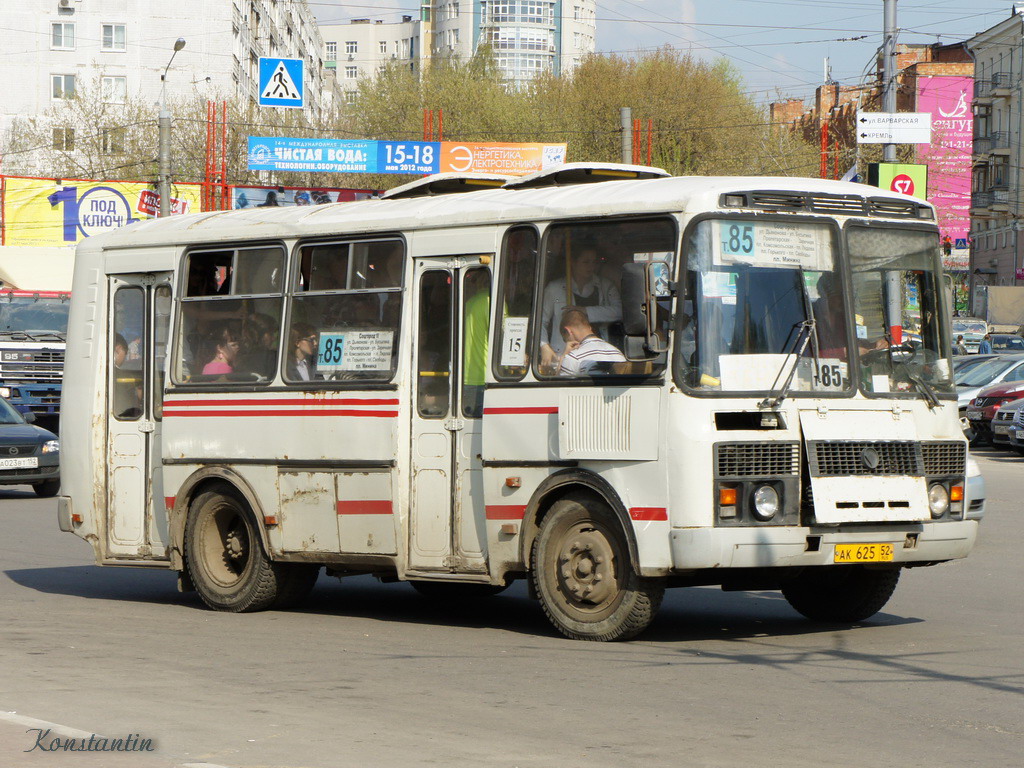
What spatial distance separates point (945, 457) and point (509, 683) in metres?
3.18

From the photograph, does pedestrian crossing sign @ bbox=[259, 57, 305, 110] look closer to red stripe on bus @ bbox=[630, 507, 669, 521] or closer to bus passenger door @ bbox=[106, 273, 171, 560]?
bus passenger door @ bbox=[106, 273, 171, 560]

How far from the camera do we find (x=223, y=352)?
38.6 feet

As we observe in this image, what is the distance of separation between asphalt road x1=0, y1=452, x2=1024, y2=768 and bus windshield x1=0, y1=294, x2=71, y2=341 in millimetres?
21047

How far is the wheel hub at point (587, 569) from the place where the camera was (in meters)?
9.42

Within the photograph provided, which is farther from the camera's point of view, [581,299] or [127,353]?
[127,353]

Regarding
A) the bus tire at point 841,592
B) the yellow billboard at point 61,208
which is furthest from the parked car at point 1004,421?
the yellow billboard at point 61,208

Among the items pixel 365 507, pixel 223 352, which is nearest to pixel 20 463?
pixel 223 352

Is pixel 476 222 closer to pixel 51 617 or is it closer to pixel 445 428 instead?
pixel 445 428

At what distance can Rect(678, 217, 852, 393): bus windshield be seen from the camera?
9.05 metres

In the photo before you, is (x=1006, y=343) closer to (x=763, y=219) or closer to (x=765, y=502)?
(x=763, y=219)

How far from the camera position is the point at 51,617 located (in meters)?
11.2

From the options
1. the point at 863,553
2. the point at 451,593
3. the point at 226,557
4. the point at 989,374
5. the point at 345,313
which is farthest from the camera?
the point at 989,374

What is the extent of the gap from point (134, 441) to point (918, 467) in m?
5.89

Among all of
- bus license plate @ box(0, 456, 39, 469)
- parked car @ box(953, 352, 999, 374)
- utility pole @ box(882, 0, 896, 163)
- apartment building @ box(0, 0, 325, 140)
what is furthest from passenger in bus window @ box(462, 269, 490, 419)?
apartment building @ box(0, 0, 325, 140)
